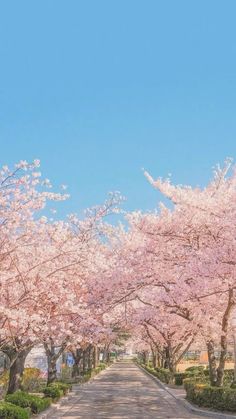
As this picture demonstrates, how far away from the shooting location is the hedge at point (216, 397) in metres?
21.1

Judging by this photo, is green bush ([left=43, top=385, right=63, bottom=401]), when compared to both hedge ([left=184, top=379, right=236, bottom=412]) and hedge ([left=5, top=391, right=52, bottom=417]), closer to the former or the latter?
hedge ([left=5, top=391, right=52, bottom=417])

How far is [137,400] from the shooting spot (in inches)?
1136

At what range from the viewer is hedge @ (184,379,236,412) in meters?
21.1

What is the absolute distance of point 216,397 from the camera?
2203 cm

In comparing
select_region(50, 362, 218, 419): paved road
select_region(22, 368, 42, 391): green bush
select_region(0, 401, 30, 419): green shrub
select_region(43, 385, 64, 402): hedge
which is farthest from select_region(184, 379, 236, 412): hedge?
select_region(22, 368, 42, 391): green bush

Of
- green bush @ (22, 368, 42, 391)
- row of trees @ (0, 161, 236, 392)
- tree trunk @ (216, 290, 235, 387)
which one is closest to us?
row of trees @ (0, 161, 236, 392)

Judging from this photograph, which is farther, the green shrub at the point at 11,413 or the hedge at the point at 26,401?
the hedge at the point at 26,401

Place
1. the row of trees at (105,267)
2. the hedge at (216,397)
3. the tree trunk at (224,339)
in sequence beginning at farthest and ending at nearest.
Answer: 1. the tree trunk at (224,339)
2. the hedge at (216,397)
3. the row of trees at (105,267)

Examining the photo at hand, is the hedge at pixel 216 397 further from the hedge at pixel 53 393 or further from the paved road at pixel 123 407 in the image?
the hedge at pixel 53 393

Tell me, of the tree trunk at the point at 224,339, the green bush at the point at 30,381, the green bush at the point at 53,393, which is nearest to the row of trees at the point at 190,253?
the tree trunk at the point at 224,339

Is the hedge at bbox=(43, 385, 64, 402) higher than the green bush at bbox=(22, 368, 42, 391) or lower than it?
lower

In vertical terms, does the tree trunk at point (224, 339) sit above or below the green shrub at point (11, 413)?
above

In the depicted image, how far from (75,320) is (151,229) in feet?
17.0

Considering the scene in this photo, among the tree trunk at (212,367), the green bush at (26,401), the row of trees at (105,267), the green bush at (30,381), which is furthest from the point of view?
the green bush at (30,381)
